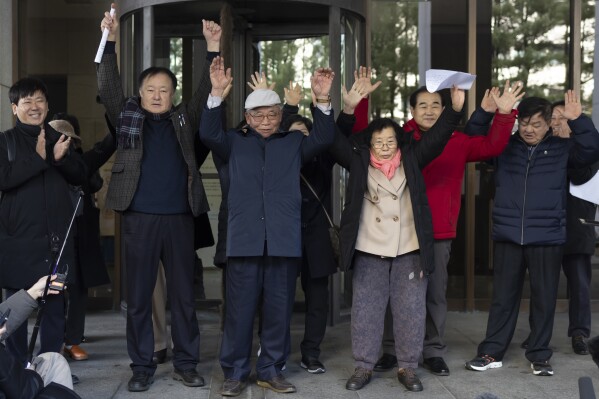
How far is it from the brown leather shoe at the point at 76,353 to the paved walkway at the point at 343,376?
0.18ft

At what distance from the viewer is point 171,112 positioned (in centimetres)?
555

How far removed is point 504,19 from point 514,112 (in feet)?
9.23

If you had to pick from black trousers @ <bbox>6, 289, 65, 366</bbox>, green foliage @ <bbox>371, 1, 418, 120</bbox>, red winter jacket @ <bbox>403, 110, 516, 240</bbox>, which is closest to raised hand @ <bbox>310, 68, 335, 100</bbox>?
red winter jacket @ <bbox>403, 110, 516, 240</bbox>

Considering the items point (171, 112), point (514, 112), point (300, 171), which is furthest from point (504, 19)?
point (171, 112)

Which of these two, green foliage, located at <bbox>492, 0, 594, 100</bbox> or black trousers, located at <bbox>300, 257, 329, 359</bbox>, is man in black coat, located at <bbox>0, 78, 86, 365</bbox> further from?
green foliage, located at <bbox>492, 0, 594, 100</bbox>

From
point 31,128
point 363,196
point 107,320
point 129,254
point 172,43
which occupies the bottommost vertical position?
point 107,320

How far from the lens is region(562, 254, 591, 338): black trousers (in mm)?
6660

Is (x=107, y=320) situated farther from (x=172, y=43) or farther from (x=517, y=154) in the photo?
(x=517, y=154)

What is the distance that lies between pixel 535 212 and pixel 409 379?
4.32 feet

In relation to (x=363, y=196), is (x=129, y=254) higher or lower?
lower

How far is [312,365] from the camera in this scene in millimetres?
5938

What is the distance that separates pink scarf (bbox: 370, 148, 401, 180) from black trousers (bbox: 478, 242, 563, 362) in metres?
1.00

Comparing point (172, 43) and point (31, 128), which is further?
point (172, 43)

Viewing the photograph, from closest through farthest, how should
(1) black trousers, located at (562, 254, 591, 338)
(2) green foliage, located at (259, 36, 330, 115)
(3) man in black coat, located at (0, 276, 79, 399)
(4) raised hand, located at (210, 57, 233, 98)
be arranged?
(3) man in black coat, located at (0, 276, 79, 399) < (4) raised hand, located at (210, 57, 233, 98) < (1) black trousers, located at (562, 254, 591, 338) < (2) green foliage, located at (259, 36, 330, 115)
